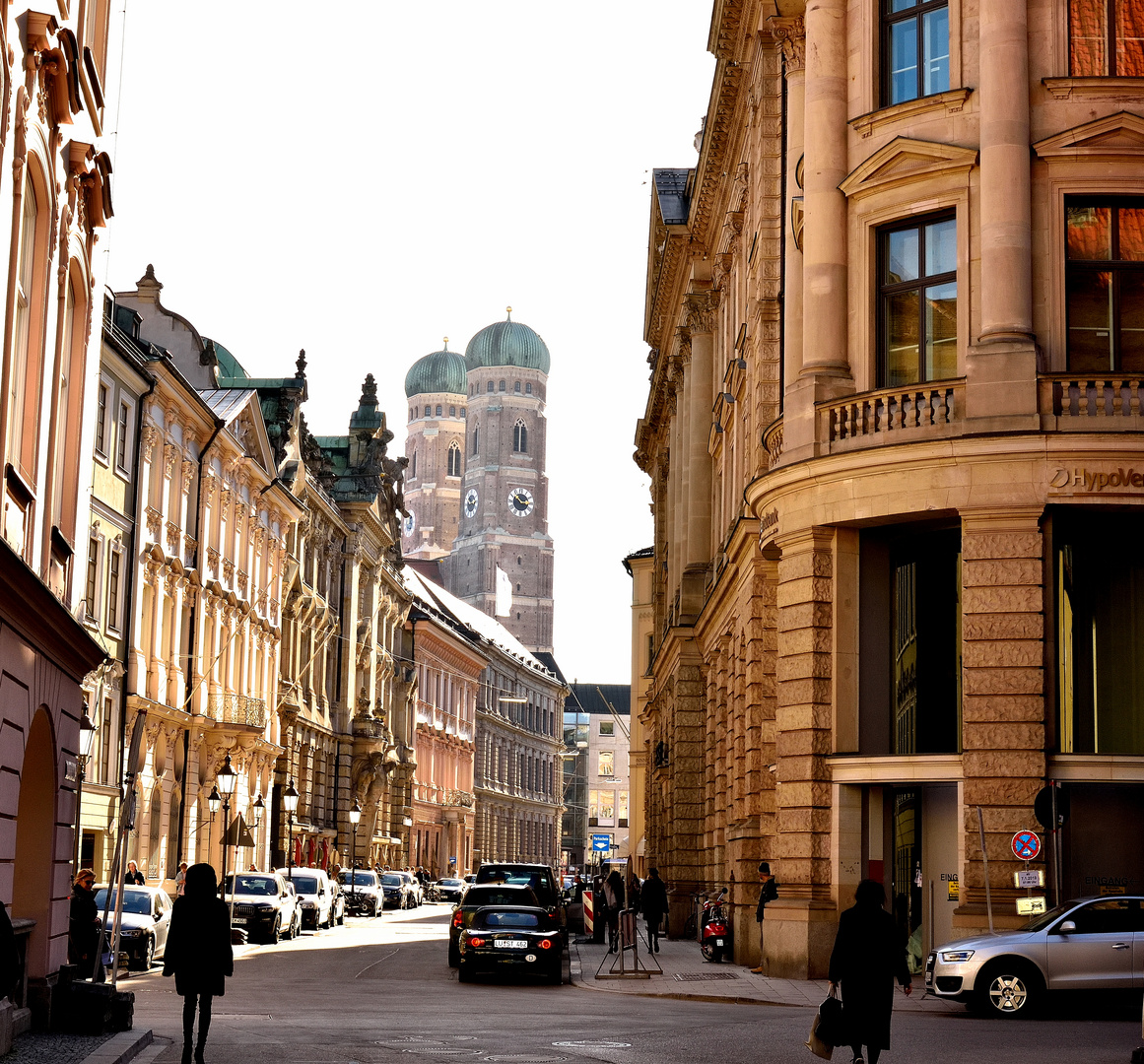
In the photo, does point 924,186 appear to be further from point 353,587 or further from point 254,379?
point 353,587

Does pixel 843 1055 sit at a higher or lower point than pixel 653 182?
lower

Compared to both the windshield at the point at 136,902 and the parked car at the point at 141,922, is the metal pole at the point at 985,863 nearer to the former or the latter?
the parked car at the point at 141,922

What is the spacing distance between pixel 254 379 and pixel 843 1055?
2226 inches

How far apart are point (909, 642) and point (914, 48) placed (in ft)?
28.6

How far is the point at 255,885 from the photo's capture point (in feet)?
143

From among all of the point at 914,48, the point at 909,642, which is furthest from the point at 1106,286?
the point at 909,642

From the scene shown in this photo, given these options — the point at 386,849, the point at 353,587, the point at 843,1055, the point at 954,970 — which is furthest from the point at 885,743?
the point at 386,849

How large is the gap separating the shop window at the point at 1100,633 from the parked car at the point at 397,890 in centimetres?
5185

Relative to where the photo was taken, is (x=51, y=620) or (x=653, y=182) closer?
(x=51, y=620)

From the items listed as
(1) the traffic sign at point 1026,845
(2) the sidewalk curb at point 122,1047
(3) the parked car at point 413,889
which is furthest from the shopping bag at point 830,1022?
(3) the parked car at point 413,889

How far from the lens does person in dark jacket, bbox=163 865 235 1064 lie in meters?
15.2

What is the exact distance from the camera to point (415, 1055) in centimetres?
1655

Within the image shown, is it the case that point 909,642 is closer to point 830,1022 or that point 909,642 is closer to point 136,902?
point 136,902

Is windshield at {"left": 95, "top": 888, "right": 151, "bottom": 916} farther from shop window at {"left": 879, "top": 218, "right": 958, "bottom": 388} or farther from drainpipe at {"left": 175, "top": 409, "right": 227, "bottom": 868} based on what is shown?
drainpipe at {"left": 175, "top": 409, "right": 227, "bottom": 868}
